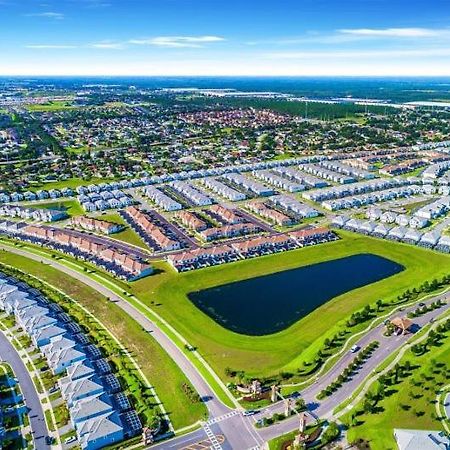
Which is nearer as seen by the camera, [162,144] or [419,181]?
[419,181]

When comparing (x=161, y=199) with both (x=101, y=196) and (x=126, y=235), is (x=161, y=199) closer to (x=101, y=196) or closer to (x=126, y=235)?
(x=101, y=196)

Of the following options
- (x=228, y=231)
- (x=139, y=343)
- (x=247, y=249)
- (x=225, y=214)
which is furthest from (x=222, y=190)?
(x=139, y=343)

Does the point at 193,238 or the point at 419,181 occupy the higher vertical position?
the point at 419,181

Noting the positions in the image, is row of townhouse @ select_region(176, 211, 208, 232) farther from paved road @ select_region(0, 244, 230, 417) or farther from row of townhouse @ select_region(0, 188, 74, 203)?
row of townhouse @ select_region(0, 188, 74, 203)

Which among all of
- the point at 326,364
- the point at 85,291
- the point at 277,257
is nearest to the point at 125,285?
the point at 85,291

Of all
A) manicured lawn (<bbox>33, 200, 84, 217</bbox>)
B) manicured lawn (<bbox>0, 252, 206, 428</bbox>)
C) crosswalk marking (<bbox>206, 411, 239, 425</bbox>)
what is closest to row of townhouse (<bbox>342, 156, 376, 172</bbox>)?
manicured lawn (<bbox>33, 200, 84, 217</bbox>)

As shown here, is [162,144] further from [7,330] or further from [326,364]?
[326,364]

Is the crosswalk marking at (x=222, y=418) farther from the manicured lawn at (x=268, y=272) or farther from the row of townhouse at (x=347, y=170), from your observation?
the row of townhouse at (x=347, y=170)
